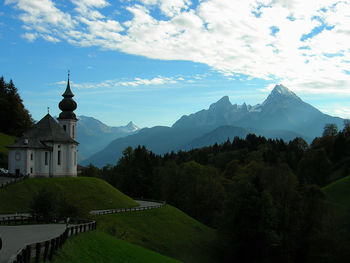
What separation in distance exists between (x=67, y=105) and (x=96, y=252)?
57.0m

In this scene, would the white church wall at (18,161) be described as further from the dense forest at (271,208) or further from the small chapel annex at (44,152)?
the dense forest at (271,208)

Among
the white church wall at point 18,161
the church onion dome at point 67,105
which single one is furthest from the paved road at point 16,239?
the church onion dome at point 67,105

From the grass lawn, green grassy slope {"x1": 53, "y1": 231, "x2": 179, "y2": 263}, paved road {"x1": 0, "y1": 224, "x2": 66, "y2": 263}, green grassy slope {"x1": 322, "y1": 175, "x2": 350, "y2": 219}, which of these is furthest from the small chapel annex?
green grassy slope {"x1": 322, "y1": 175, "x2": 350, "y2": 219}

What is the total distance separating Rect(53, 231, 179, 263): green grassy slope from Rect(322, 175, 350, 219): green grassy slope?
1631 inches

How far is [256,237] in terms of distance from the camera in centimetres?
6122

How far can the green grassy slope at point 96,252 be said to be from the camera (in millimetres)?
26125

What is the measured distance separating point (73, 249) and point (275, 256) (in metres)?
46.1

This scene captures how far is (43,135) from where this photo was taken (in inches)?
2943

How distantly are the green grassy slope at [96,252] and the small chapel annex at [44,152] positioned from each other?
37.2 meters

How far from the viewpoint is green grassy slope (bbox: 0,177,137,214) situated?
59584 millimetres

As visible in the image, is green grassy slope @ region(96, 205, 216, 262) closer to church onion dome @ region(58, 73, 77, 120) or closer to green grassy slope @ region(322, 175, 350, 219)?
green grassy slope @ region(322, 175, 350, 219)

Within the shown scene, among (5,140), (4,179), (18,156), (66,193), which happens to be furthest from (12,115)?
(66,193)

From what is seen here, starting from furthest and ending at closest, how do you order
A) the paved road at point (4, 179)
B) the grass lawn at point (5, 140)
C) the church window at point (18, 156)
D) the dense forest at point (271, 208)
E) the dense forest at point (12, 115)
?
the dense forest at point (12, 115) → the grass lawn at point (5, 140) → the church window at point (18, 156) → the paved road at point (4, 179) → the dense forest at point (271, 208)

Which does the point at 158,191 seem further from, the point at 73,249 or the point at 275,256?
the point at 73,249
